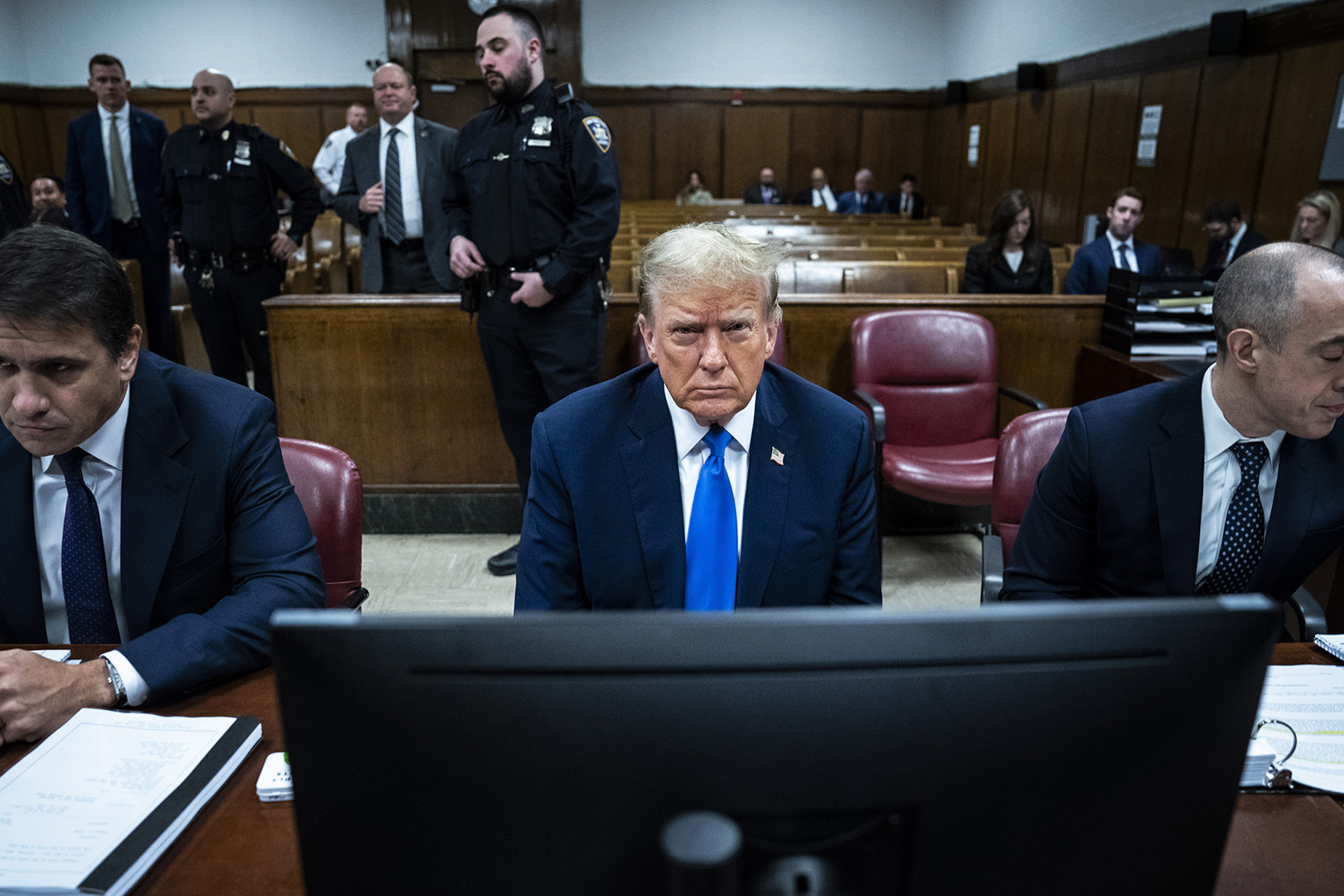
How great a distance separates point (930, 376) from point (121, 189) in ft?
15.8

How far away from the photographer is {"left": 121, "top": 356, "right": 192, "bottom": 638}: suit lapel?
4.48 ft

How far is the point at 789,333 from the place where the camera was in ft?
11.7

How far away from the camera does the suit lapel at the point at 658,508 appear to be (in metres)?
1.45

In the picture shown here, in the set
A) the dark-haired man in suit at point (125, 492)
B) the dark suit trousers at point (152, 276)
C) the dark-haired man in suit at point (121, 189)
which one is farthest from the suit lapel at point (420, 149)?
the dark-haired man in suit at point (125, 492)

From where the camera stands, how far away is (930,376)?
3.38 m

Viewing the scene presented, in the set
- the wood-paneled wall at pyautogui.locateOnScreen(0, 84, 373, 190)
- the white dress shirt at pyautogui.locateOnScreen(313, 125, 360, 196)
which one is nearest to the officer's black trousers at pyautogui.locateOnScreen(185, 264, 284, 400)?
the white dress shirt at pyautogui.locateOnScreen(313, 125, 360, 196)

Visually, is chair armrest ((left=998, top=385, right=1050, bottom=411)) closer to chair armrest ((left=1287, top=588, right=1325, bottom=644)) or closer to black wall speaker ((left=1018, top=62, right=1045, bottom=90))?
chair armrest ((left=1287, top=588, right=1325, bottom=644))

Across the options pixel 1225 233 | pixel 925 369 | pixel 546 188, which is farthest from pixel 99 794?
pixel 1225 233

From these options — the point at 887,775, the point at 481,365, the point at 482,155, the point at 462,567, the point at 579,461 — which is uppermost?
the point at 482,155

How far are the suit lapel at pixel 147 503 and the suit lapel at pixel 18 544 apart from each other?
0.48ft

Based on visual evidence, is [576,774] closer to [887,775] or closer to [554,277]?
[887,775]

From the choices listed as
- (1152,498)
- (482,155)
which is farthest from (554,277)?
(1152,498)

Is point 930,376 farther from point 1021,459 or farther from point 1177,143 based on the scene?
point 1177,143

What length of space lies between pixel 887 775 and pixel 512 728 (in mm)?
213
